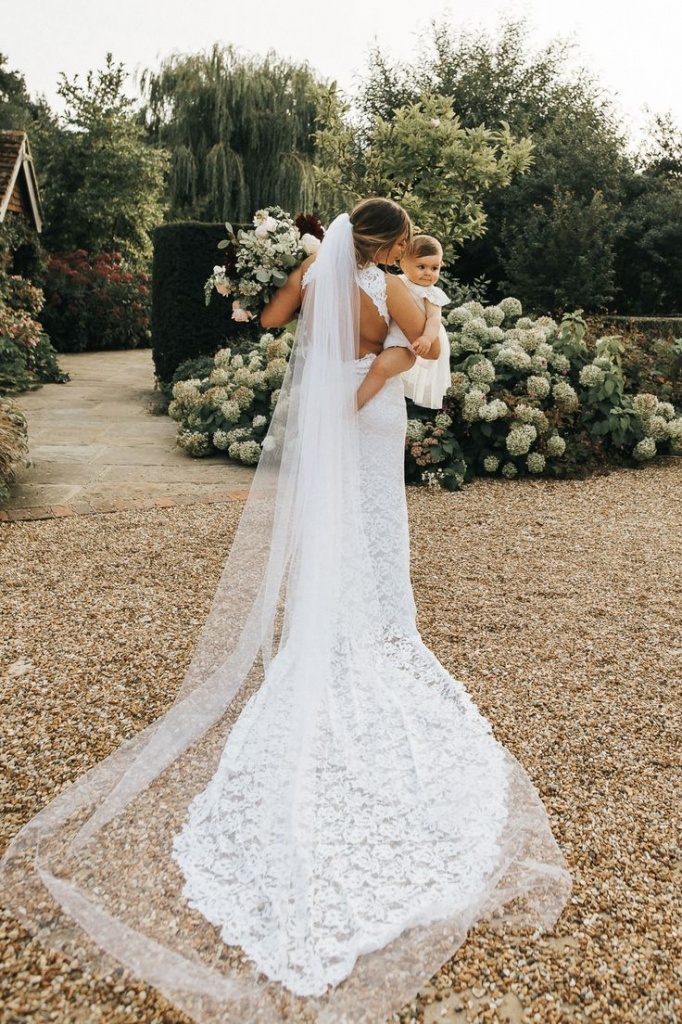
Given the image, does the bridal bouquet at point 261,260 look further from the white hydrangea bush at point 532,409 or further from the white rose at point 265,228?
the white hydrangea bush at point 532,409

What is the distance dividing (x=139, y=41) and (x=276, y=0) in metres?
9.99

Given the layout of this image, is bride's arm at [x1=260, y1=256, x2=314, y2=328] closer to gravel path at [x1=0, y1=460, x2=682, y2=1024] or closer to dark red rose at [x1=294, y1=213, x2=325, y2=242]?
dark red rose at [x1=294, y1=213, x2=325, y2=242]

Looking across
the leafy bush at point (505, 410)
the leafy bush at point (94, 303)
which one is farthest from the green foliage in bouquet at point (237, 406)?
the leafy bush at point (94, 303)

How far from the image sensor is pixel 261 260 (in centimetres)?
284

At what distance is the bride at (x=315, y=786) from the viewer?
180cm

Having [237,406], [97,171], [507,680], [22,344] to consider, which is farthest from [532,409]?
[97,171]

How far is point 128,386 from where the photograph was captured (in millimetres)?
11734

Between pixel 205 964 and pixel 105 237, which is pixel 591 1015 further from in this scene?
pixel 105 237

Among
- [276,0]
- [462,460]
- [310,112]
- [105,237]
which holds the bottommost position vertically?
[462,460]

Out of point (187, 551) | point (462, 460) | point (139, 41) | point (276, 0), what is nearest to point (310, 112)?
point (139, 41)

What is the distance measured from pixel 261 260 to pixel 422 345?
66cm

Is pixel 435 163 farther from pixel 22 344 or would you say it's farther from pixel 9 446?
pixel 22 344

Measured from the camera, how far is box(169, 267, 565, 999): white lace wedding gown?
1878 millimetres

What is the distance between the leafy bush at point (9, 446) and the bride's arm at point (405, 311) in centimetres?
370
